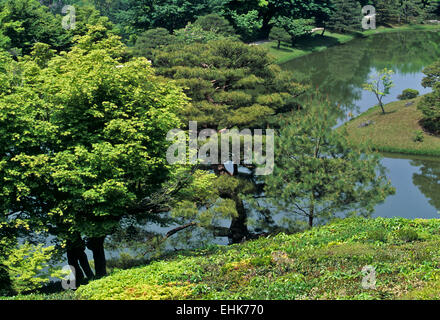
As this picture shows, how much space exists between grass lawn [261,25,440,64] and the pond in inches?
55.4

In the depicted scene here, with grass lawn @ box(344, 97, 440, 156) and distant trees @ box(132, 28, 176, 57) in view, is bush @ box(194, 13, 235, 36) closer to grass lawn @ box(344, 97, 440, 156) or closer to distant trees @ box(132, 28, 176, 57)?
distant trees @ box(132, 28, 176, 57)

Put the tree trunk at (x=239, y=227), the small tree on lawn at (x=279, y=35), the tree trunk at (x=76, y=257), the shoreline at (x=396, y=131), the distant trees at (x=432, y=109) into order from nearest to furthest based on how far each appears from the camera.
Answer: the tree trunk at (x=76, y=257)
the tree trunk at (x=239, y=227)
the shoreline at (x=396, y=131)
the distant trees at (x=432, y=109)
the small tree on lawn at (x=279, y=35)

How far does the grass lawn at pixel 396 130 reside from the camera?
39812 mm

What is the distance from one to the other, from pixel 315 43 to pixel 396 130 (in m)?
41.7

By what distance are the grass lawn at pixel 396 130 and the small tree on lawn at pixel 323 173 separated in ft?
52.7

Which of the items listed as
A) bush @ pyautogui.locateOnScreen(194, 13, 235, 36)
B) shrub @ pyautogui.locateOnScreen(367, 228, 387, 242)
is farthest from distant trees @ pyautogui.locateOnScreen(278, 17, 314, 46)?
shrub @ pyautogui.locateOnScreen(367, 228, 387, 242)

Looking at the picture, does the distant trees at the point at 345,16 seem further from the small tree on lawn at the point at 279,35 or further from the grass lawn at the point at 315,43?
the small tree on lawn at the point at 279,35

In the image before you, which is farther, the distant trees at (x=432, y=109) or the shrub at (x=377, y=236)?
the distant trees at (x=432, y=109)

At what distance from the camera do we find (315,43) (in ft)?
265

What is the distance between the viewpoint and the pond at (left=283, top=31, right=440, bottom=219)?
103ft

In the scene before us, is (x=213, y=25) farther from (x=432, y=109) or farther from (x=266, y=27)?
(x=432, y=109)

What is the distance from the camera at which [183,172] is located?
22172mm

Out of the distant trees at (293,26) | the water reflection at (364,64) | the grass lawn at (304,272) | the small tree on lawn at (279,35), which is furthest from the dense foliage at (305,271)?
the distant trees at (293,26)
